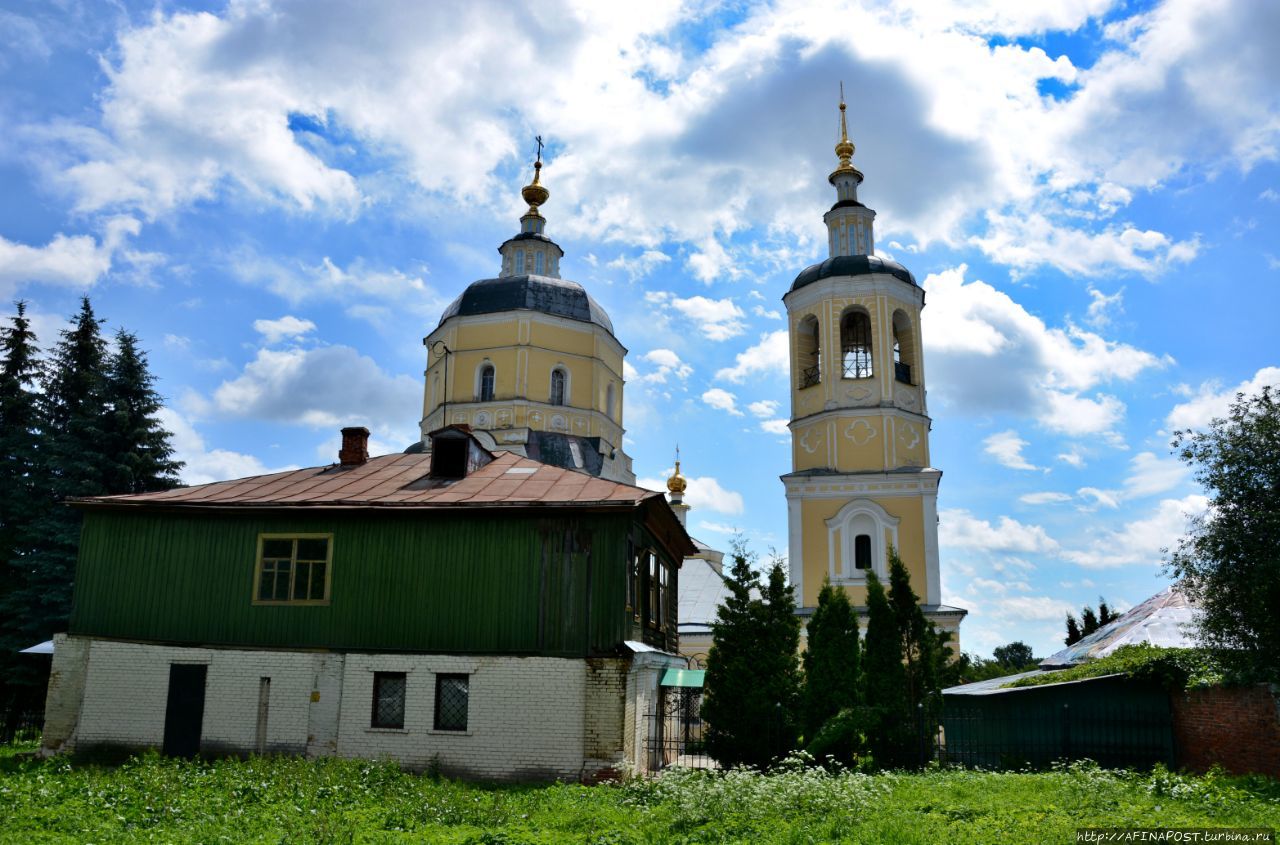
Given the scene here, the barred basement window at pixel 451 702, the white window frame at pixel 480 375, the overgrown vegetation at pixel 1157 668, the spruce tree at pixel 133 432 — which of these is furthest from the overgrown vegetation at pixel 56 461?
the overgrown vegetation at pixel 1157 668

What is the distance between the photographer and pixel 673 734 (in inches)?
810

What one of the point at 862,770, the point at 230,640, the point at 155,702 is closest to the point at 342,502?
the point at 230,640

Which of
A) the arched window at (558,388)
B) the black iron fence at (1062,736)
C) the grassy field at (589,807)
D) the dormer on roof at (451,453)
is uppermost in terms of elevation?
the arched window at (558,388)

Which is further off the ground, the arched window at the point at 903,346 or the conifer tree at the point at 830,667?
the arched window at the point at 903,346

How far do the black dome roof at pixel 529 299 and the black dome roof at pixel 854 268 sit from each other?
7223 millimetres

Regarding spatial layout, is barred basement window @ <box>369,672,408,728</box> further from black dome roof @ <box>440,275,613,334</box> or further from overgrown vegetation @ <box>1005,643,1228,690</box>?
black dome roof @ <box>440,275,613,334</box>

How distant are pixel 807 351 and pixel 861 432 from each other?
3.86 meters

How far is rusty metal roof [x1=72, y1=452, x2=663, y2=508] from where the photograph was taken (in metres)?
16.5

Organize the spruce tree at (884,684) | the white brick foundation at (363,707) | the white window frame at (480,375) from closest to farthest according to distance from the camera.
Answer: the white brick foundation at (363,707), the spruce tree at (884,684), the white window frame at (480,375)

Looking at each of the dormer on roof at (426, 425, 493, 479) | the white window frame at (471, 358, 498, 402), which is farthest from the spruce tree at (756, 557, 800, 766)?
the white window frame at (471, 358, 498, 402)

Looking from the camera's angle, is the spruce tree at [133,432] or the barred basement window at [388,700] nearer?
the barred basement window at [388,700]

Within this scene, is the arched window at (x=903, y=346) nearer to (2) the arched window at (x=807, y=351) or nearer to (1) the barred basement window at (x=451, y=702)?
(2) the arched window at (x=807, y=351)

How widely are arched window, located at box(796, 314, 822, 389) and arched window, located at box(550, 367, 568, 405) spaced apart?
7.85m

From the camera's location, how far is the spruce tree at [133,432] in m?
27.8
